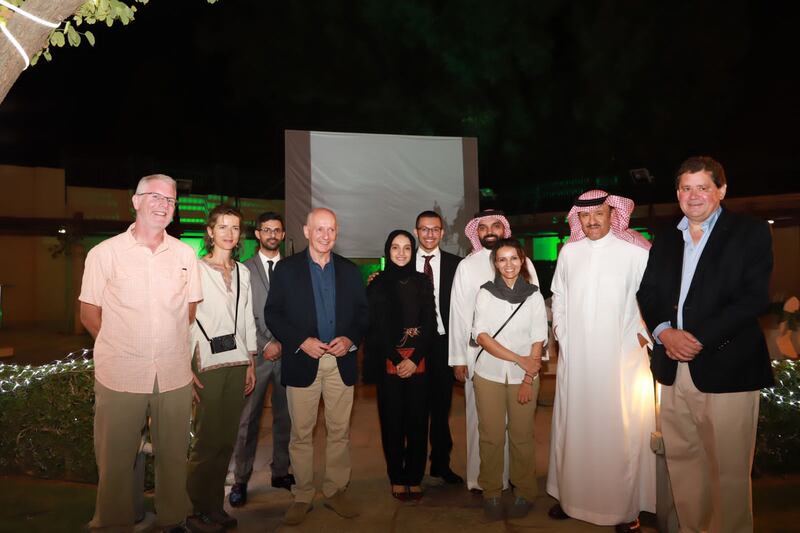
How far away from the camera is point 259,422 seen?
4.03m

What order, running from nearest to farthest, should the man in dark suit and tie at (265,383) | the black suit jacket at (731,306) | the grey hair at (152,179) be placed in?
the black suit jacket at (731,306) → the grey hair at (152,179) → the man in dark suit and tie at (265,383)

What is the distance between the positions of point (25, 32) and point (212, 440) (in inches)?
88.4

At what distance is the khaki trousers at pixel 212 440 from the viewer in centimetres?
332

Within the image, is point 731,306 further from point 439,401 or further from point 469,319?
point 439,401

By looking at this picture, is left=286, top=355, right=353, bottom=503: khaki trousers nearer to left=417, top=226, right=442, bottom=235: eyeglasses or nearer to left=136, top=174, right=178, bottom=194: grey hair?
left=417, top=226, right=442, bottom=235: eyeglasses

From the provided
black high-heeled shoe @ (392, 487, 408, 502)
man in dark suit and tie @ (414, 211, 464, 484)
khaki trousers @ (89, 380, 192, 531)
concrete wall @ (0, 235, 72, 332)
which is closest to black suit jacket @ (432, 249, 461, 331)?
man in dark suit and tie @ (414, 211, 464, 484)

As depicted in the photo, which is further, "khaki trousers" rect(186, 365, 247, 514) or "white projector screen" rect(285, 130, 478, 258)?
"white projector screen" rect(285, 130, 478, 258)

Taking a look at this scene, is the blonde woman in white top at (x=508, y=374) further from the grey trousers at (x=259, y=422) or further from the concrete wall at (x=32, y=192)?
the concrete wall at (x=32, y=192)

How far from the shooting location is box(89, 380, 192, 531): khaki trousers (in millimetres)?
2859

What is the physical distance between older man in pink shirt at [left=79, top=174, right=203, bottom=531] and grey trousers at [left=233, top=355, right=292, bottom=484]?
854mm

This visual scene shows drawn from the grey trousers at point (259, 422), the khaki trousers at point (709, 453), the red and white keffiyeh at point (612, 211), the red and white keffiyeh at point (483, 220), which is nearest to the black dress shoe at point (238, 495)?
the grey trousers at point (259, 422)

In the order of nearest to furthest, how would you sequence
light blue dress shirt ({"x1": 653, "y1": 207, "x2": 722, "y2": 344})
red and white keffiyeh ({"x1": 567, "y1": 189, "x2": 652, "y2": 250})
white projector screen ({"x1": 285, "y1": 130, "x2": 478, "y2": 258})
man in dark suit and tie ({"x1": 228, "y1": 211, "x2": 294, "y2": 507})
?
light blue dress shirt ({"x1": 653, "y1": 207, "x2": 722, "y2": 344}), red and white keffiyeh ({"x1": 567, "y1": 189, "x2": 652, "y2": 250}), man in dark suit and tie ({"x1": 228, "y1": 211, "x2": 294, "y2": 507}), white projector screen ({"x1": 285, "y1": 130, "x2": 478, "y2": 258})

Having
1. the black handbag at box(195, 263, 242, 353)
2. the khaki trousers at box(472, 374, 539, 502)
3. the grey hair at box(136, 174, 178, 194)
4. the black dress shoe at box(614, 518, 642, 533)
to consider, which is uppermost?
the grey hair at box(136, 174, 178, 194)

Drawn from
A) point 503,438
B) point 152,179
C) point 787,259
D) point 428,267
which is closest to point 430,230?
point 428,267
